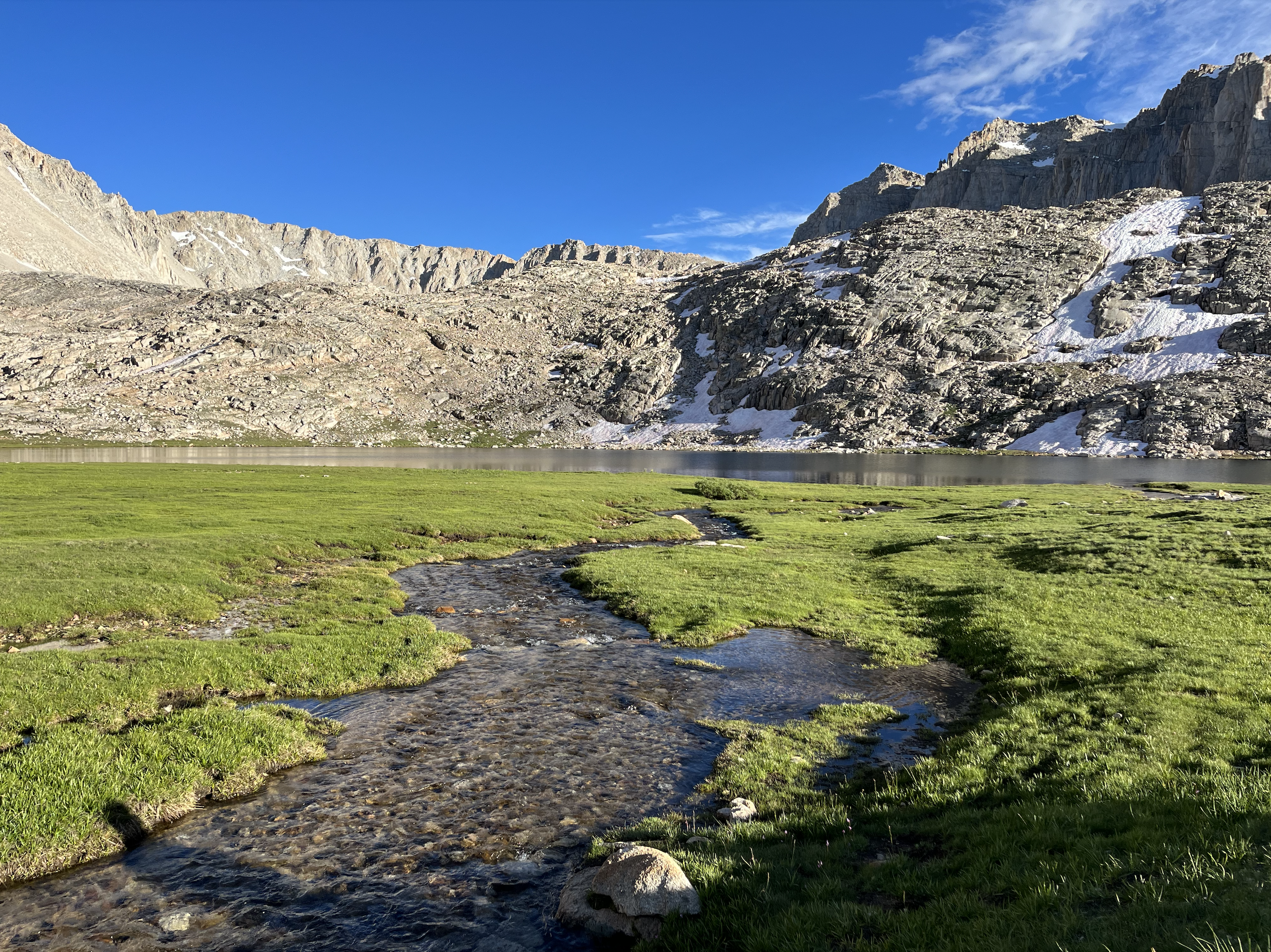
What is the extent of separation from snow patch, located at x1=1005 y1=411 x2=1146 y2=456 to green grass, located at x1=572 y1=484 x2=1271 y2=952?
160125 mm

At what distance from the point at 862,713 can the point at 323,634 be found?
19.2 m

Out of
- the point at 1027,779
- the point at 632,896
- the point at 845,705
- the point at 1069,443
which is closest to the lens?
the point at 632,896

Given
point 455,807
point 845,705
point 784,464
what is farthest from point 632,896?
point 784,464

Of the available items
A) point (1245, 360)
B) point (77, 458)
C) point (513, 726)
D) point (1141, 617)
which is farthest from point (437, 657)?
point (1245, 360)

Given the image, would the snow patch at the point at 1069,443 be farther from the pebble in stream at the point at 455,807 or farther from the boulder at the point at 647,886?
the boulder at the point at 647,886

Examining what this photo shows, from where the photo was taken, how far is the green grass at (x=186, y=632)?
43.1 ft

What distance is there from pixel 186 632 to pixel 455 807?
17901mm

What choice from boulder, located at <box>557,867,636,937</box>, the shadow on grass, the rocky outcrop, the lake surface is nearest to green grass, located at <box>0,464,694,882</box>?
the shadow on grass

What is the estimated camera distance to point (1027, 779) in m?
12.8

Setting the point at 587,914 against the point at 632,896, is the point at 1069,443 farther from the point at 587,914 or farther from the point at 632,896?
the point at 587,914

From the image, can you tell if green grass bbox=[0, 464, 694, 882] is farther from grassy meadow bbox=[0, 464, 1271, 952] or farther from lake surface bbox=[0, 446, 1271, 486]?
lake surface bbox=[0, 446, 1271, 486]

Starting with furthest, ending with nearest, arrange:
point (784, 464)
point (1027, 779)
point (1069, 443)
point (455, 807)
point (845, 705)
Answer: point (1069, 443), point (784, 464), point (845, 705), point (455, 807), point (1027, 779)

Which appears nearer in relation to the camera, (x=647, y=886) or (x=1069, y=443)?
(x=647, y=886)

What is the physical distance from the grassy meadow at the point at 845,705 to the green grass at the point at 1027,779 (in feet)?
0.21
